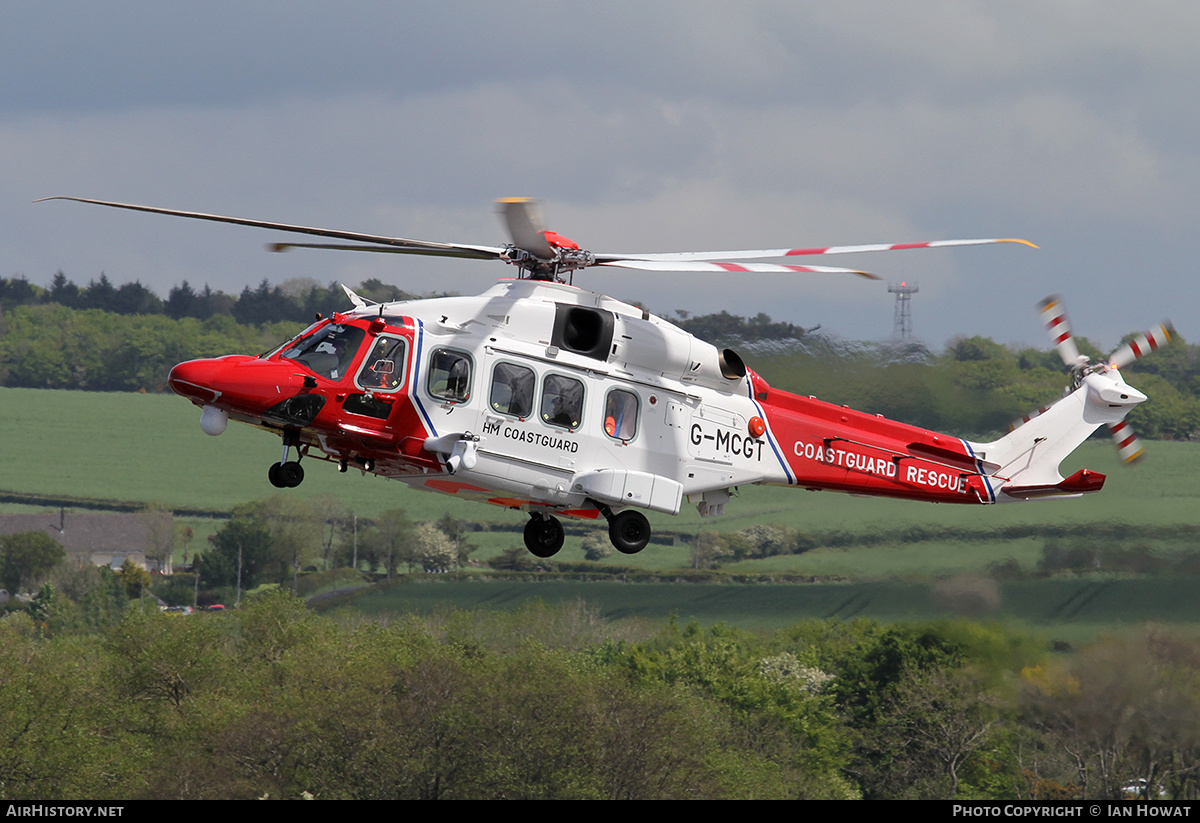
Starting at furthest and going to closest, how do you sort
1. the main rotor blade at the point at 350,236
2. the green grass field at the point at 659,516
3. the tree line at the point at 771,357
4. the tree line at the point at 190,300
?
the tree line at the point at 190,300
the green grass field at the point at 659,516
the tree line at the point at 771,357
the main rotor blade at the point at 350,236

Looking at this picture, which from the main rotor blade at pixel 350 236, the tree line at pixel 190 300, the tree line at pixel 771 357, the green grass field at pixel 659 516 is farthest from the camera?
the tree line at pixel 190 300

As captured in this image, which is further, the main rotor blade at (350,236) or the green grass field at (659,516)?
the green grass field at (659,516)

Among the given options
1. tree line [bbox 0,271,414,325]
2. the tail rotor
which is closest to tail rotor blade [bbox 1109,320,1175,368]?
the tail rotor

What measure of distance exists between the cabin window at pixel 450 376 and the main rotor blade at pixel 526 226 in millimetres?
1796

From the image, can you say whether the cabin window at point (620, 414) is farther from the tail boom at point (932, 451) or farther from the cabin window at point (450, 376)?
the tail boom at point (932, 451)

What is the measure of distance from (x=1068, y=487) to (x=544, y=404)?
935 cm

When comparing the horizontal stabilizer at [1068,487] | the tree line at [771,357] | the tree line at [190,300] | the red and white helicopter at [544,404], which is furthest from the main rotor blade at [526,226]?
the tree line at [190,300]

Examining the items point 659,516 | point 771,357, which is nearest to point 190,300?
point 659,516

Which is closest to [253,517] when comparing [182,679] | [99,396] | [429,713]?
[99,396]

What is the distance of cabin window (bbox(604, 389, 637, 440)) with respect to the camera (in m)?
19.9

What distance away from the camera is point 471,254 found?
67.3 ft

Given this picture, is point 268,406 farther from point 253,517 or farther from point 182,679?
point 253,517

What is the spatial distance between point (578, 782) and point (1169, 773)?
2274 centimetres

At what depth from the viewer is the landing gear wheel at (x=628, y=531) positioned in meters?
20.3
